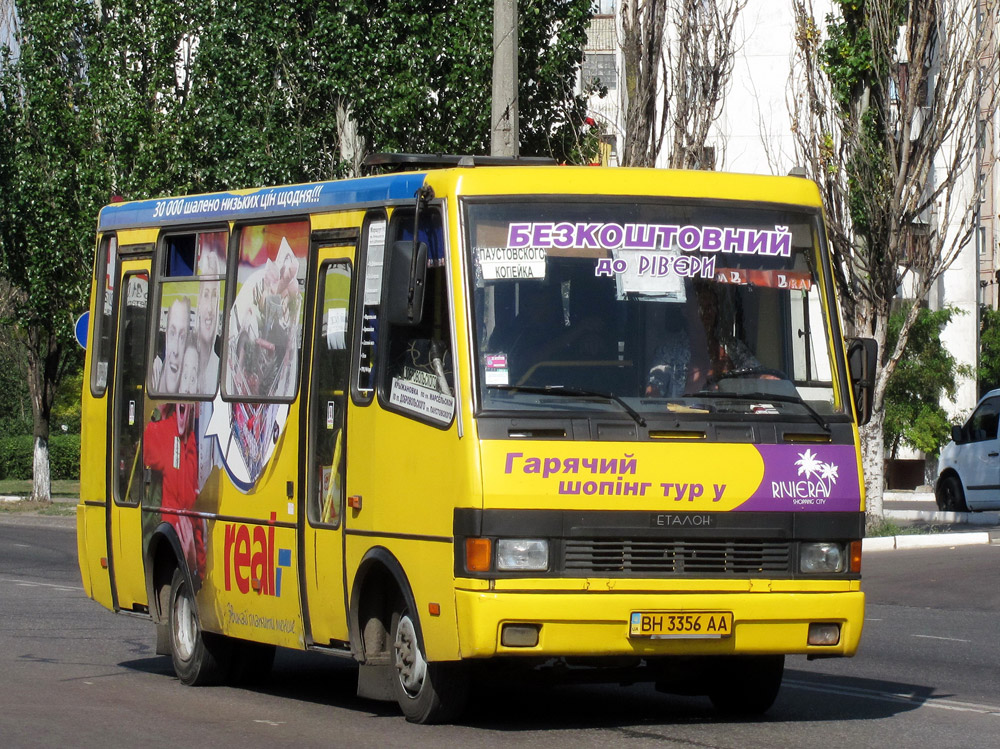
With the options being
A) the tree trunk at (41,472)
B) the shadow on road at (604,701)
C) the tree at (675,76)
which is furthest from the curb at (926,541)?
the tree trunk at (41,472)

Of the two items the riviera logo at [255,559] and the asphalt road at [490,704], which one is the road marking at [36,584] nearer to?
the asphalt road at [490,704]

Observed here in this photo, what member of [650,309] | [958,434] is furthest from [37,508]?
[650,309]

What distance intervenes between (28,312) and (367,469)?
2898 centimetres

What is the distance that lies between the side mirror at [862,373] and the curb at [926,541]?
13770 millimetres

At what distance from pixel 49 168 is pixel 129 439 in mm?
25672

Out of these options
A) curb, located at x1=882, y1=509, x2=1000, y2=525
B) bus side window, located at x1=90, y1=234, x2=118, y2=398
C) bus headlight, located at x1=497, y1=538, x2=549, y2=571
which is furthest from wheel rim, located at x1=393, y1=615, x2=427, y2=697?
curb, located at x1=882, y1=509, x2=1000, y2=525

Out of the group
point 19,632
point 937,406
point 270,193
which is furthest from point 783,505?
point 937,406

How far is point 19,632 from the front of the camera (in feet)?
46.9

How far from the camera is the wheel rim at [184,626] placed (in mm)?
11297

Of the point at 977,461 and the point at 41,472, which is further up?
the point at 977,461

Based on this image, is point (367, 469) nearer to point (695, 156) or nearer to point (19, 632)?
point (19, 632)

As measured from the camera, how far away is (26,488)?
1842 inches

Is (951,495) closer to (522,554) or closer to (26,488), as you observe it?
(522,554)

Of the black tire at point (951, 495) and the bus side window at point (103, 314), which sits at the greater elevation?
the bus side window at point (103, 314)
